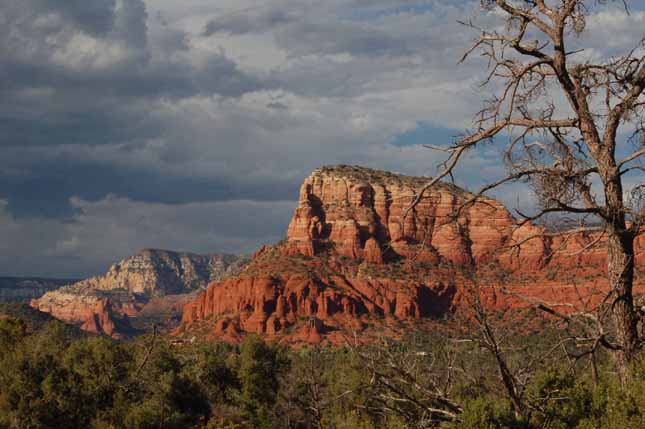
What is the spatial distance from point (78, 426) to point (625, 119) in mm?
43684

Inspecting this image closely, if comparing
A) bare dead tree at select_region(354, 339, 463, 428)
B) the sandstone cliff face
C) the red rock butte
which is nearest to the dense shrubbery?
bare dead tree at select_region(354, 339, 463, 428)

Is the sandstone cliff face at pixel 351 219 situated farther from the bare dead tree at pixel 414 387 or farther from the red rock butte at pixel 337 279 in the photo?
the bare dead tree at pixel 414 387

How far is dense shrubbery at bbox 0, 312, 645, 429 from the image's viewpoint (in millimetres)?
10695

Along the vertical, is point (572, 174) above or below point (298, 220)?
below

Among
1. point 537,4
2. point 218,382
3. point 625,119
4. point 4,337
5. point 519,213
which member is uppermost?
point 537,4

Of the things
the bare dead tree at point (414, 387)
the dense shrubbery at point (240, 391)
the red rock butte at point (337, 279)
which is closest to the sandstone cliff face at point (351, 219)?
the red rock butte at point (337, 279)

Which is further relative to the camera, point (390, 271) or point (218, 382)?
point (390, 271)

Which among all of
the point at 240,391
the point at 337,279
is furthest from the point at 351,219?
the point at 240,391

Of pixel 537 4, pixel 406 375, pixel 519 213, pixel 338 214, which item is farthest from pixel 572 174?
pixel 338 214

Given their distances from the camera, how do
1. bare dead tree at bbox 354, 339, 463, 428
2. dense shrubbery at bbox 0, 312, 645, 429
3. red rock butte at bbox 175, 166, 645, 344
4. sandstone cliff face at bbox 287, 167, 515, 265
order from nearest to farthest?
bare dead tree at bbox 354, 339, 463, 428, dense shrubbery at bbox 0, 312, 645, 429, red rock butte at bbox 175, 166, 645, 344, sandstone cliff face at bbox 287, 167, 515, 265

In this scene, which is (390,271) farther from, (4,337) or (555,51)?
(555,51)

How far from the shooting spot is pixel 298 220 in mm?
188125

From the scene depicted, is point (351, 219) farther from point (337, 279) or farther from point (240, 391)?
point (240, 391)

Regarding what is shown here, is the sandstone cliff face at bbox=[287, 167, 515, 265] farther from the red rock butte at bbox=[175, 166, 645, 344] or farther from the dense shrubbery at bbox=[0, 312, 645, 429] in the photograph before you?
the dense shrubbery at bbox=[0, 312, 645, 429]
